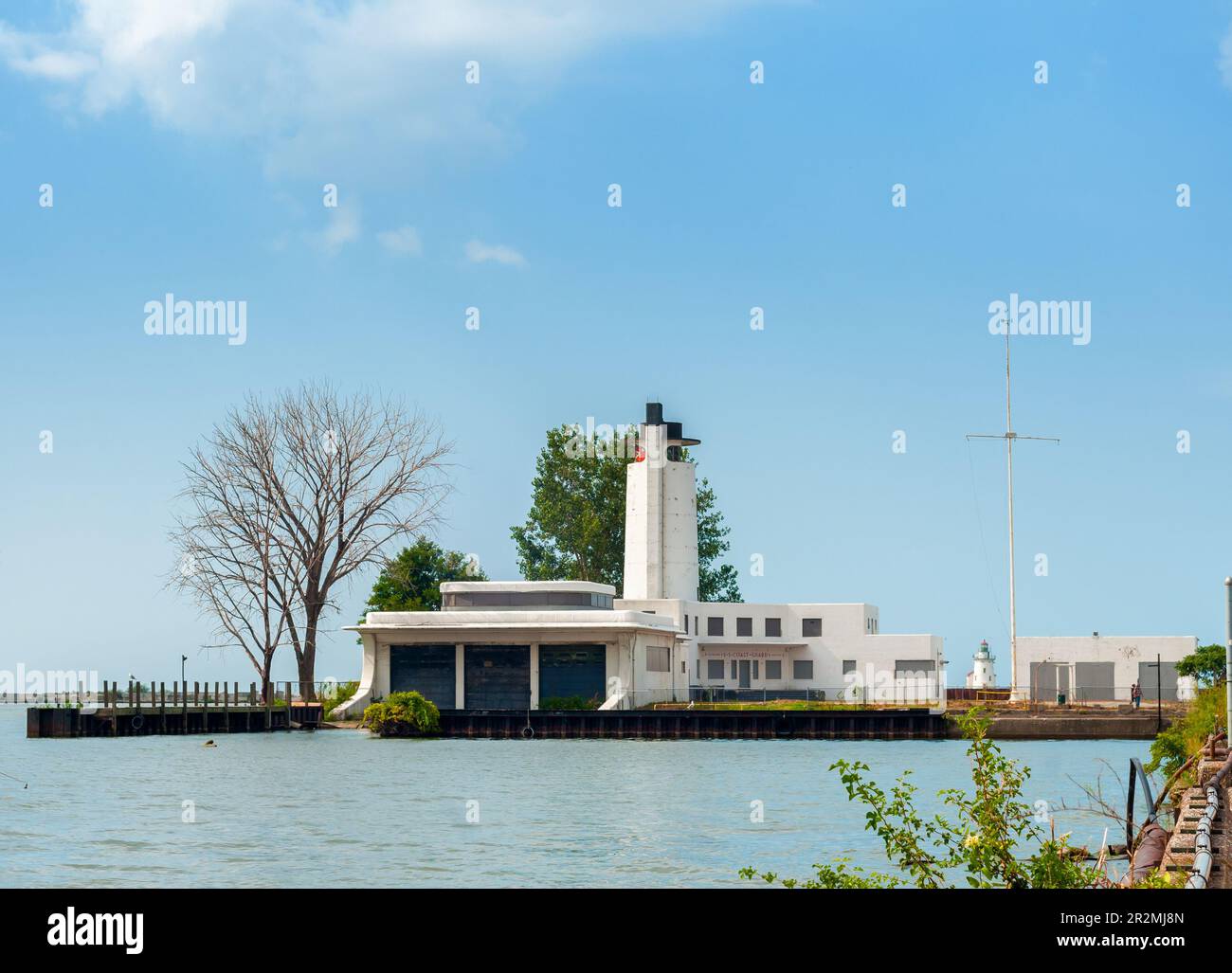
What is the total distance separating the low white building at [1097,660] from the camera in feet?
259

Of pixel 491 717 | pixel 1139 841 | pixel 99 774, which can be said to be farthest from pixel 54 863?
pixel 491 717

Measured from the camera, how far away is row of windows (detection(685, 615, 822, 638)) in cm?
8544

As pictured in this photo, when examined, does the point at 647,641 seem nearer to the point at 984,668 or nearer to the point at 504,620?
the point at 504,620

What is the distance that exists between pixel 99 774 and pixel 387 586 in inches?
1628

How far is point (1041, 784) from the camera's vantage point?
44.3m

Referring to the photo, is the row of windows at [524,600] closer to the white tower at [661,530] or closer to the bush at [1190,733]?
the white tower at [661,530]

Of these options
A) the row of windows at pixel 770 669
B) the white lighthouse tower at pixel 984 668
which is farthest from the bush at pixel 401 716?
the white lighthouse tower at pixel 984 668

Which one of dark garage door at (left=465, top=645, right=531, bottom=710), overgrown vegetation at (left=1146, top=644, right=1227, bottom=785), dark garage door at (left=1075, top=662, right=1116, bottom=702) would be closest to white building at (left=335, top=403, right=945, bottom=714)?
dark garage door at (left=465, top=645, right=531, bottom=710)

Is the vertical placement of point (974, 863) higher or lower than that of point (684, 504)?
lower

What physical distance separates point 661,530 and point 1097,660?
23630 mm
